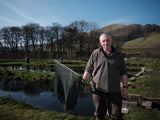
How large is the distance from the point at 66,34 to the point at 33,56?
1624 centimetres

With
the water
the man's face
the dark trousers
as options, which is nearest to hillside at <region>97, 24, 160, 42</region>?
the man's face

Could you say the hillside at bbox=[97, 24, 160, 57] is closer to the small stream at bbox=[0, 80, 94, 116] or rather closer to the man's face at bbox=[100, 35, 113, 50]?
the man's face at bbox=[100, 35, 113, 50]

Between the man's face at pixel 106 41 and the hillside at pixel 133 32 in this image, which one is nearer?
the man's face at pixel 106 41

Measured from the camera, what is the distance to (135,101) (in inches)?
182

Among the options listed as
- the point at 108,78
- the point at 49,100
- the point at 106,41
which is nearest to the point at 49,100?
the point at 49,100

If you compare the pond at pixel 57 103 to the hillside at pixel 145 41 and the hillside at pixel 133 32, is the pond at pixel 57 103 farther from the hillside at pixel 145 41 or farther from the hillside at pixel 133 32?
the hillside at pixel 133 32

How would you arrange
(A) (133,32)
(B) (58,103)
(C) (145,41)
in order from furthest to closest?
(A) (133,32), (B) (58,103), (C) (145,41)

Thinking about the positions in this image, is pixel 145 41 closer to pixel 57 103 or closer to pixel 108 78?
pixel 108 78

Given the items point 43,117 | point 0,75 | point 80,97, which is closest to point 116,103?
point 43,117

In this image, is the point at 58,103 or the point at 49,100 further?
the point at 49,100

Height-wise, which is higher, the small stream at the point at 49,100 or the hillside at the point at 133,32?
the hillside at the point at 133,32

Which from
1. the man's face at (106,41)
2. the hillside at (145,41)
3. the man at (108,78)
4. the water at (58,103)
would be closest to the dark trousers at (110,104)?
the man at (108,78)

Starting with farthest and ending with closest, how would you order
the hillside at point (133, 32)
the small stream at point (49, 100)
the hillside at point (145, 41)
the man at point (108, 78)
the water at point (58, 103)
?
the small stream at point (49, 100) → the water at point (58, 103) → the hillside at point (133, 32) → the man at point (108, 78) → the hillside at point (145, 41)

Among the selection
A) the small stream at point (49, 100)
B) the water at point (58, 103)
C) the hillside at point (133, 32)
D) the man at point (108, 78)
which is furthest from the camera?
the small stream at point (49, 100)
